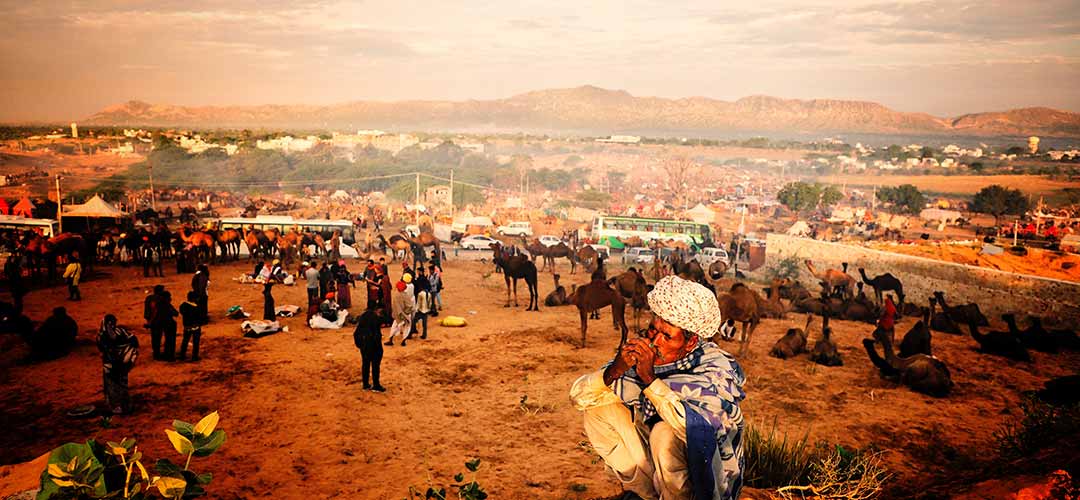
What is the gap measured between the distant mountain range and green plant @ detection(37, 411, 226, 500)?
134061 millimetres

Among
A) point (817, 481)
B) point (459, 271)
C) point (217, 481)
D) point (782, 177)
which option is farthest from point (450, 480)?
point (782, 177)

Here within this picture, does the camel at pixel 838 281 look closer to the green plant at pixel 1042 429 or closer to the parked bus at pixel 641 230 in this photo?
the parked bus at pixel 641 230

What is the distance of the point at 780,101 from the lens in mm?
152750

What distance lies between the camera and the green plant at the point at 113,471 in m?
2.20

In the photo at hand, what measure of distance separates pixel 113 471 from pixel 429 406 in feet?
25.2

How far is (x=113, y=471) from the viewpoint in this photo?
2404mm

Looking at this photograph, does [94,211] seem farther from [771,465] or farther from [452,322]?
[771,465]

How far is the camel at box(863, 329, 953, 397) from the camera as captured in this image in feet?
37.1

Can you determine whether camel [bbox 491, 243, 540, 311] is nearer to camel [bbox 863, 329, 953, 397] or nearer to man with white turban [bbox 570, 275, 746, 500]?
camel [bbox 863, 329, 953, 397]

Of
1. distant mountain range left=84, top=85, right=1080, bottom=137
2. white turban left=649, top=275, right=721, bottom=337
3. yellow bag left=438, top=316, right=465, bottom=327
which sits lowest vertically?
yellow bag left=438, top=316, right=465, bottom=327

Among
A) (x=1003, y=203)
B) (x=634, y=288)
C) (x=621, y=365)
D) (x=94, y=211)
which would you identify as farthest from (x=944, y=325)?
(x=94, y=211)

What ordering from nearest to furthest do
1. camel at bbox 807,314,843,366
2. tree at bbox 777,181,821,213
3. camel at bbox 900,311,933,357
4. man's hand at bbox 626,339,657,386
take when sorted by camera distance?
1. man's hand at bbox 626,339,657,386
2. camel at bbox 900,311,933,357
3. camel at bbox 807,314,843,366
4. tree at bbox 777,181,821,213

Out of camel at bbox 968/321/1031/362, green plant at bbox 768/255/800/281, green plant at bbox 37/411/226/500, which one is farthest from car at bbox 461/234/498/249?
green plant at bbox 37/411/226/500

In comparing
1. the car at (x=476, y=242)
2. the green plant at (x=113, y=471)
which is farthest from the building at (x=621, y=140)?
the green plant at (x=113, y=471)
